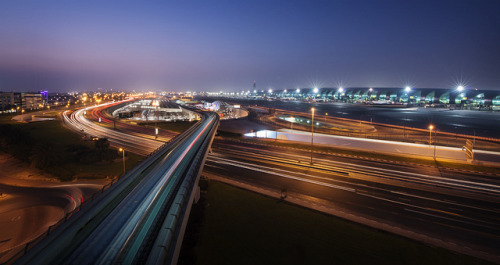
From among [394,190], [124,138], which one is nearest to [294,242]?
[394,190]

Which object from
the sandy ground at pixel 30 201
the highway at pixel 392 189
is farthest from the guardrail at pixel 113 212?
the highway at pixel 392 189

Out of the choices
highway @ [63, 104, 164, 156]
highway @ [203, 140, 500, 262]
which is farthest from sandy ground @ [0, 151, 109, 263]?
highway @ [203, 140, 500, 262]

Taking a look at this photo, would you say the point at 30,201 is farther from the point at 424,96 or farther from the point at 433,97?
the point at 424,96

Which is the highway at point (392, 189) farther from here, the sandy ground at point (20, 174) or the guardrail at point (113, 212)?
the sandy ground at point (20, 174)

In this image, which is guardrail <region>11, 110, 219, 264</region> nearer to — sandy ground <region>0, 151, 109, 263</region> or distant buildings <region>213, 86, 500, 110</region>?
sandy ground <region>0, 151, 109, 263</region>

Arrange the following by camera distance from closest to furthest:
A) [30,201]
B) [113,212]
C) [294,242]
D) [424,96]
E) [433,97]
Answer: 1. [113,212]
2. [294,242]
3. [30,201]
4. [433,97]
5. [424,96]

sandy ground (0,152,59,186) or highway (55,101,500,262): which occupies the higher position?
highway (55,101,500,262)
